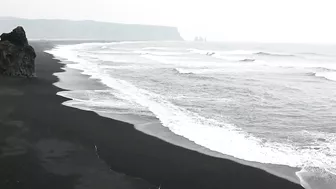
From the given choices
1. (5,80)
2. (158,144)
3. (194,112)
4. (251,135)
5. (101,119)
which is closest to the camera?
(158,144)

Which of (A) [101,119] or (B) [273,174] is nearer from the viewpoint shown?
(B) [273,174]

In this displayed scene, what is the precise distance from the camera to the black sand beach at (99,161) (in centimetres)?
645

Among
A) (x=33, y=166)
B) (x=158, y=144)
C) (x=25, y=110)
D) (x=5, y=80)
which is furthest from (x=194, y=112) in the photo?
(x=5, y=80)

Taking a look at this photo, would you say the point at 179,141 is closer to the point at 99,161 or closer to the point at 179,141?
the point at 179,141

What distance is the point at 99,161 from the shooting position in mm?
7395

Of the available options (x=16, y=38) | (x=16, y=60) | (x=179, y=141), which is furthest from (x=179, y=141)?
(x=16, y=38)

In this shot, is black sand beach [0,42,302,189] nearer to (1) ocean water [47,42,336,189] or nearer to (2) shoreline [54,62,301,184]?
(2) shoreline [54,62,301,184]

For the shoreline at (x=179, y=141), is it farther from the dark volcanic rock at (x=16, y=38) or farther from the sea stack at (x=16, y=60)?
the dark volcanic rock at (x=16, y=38)

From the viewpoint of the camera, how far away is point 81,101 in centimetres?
1370

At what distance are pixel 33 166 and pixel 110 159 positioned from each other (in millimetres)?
1638

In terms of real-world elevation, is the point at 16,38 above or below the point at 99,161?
above

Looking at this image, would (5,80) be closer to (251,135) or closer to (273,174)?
(251,135)

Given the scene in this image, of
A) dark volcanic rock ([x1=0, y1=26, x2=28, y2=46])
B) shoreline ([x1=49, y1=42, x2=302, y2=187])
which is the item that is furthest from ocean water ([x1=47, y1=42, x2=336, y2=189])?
dark volcanic rock ([x1=0, y1=26, x2=28, y2=46])

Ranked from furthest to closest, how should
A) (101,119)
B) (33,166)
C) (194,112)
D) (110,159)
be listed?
(194,112) < (101,119) < (110,159) < (33,166)
